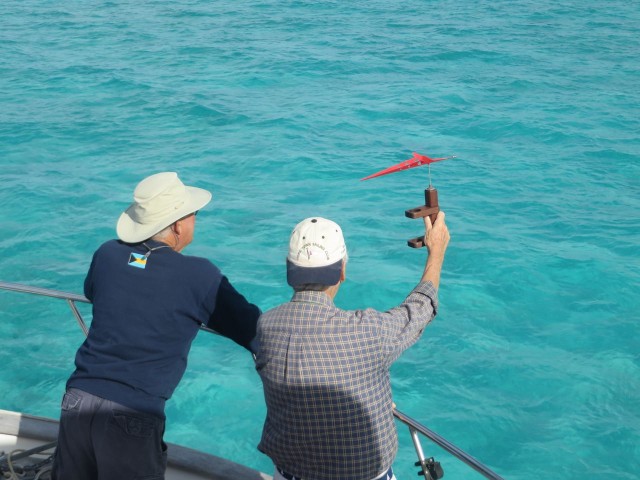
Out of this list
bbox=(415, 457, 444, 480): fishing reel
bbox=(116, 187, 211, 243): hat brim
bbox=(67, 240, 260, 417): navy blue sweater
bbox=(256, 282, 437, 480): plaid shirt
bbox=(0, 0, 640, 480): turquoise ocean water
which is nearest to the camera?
bbox=(256, 282, 437, 480): plaid shirt

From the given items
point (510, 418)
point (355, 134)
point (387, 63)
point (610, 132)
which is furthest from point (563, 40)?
point (510, 418)

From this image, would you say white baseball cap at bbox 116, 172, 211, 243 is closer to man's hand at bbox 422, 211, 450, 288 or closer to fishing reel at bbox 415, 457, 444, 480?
man's hand at bbox 422, 211, 450, 288

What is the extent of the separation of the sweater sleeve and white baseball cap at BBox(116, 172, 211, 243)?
0.30m

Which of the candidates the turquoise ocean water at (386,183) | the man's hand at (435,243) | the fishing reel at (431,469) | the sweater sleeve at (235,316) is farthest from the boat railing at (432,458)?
the turquoise ocean water at (386,183)

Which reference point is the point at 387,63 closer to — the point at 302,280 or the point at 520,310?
the point at 520,310

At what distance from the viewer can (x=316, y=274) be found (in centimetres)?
242

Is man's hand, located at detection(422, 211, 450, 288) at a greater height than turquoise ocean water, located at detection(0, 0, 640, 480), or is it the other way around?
man's hand, located at detection(422, 211, 450, 288)

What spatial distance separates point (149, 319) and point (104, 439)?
41cm

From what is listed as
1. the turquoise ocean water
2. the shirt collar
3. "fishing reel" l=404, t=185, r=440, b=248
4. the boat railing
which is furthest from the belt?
the turquoise ocean water

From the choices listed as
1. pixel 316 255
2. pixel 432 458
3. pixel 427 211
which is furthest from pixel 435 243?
pixel 432 458

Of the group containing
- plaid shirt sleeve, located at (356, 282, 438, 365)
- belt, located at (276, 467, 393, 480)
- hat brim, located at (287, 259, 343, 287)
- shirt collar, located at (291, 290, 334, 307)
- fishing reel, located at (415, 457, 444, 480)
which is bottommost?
fishing reel, located at (415, 457, 444, 480)

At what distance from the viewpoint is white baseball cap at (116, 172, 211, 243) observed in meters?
2.81

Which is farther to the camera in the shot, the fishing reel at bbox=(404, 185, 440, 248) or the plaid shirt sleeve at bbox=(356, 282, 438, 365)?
the fishing reel at bbox=(404, 185, 440, 248)

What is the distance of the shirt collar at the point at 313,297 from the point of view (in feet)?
7.97
